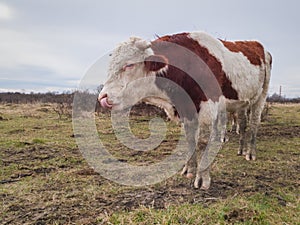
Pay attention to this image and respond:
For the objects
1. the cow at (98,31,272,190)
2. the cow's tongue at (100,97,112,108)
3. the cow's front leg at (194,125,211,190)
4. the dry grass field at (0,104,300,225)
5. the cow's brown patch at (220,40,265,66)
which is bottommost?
the dry grass field at (0,104,300,225)

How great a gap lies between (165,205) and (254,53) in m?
3.18

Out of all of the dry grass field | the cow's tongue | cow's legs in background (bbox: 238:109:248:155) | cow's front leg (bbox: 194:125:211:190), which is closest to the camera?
the dry grass field

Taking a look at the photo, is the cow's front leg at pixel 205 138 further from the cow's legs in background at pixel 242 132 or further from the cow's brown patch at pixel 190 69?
the cow's legs in background at pixel 242 132

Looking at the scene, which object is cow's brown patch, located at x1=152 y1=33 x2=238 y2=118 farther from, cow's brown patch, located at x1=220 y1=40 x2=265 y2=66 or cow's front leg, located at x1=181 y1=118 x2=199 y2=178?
cow's brown patch, located at x1=220 y1=40 x2=265 y2=66

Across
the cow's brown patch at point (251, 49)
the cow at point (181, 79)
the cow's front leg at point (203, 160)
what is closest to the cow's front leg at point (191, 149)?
the cow at point (181, 79)

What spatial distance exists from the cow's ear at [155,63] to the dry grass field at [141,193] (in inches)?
56.0

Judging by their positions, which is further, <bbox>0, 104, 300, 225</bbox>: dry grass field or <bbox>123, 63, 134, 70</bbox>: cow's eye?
<bbox>123, 63, 134, 70</bbox>: cow's eye

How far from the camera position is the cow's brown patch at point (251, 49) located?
4.37m

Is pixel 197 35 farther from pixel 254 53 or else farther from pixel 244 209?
pixel 244 209

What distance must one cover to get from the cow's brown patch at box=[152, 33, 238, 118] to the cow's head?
0.17 meters

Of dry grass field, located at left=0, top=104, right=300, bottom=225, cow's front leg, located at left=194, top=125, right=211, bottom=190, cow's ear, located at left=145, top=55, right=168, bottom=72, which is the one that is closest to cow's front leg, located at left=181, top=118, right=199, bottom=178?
dry grass field, located at left=0, top=104, right=300, bottom=225

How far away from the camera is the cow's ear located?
129 inches

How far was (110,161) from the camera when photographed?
4844 millimetres

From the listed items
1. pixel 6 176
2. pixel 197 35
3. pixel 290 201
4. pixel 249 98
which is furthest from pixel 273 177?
pixel 6 176
